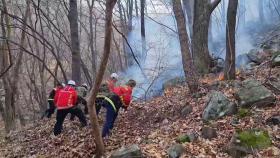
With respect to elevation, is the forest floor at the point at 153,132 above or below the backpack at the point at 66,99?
below

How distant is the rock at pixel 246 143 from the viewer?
26.9 ft

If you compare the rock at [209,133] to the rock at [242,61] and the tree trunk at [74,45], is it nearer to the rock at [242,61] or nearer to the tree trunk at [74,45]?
the rock at [242,61]

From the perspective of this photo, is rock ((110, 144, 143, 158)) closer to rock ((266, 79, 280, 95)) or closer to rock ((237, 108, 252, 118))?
rock ((237, 108, 252, 118))

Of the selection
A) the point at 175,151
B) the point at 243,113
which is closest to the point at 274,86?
the point at 243,113

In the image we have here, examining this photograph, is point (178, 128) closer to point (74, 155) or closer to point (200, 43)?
point (74, 155)

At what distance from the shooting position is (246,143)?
830 cm

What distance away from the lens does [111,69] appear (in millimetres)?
33656

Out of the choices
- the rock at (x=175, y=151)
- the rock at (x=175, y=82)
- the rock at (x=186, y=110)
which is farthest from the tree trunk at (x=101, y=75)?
the rock at (x=175, y=82)

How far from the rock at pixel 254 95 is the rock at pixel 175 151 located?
8.16 ft

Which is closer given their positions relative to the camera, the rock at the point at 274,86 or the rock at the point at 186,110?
the rock at the point at 274,86

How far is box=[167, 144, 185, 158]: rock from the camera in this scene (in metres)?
8.41

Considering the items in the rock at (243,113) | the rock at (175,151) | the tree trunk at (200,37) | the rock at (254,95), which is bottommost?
the rock at (175,151)

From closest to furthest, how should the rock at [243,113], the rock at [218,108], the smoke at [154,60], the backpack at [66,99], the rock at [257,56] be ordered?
the rock at [243,113] < the rock at [218,108] < the backpack at [66,99] < the rock at [257,56] < the smoke at [154,60]

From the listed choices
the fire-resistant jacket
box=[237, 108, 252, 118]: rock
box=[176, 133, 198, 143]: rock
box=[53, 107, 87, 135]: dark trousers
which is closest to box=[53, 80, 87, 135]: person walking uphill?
box=[53, 107, 87, 135]: dark trousers
